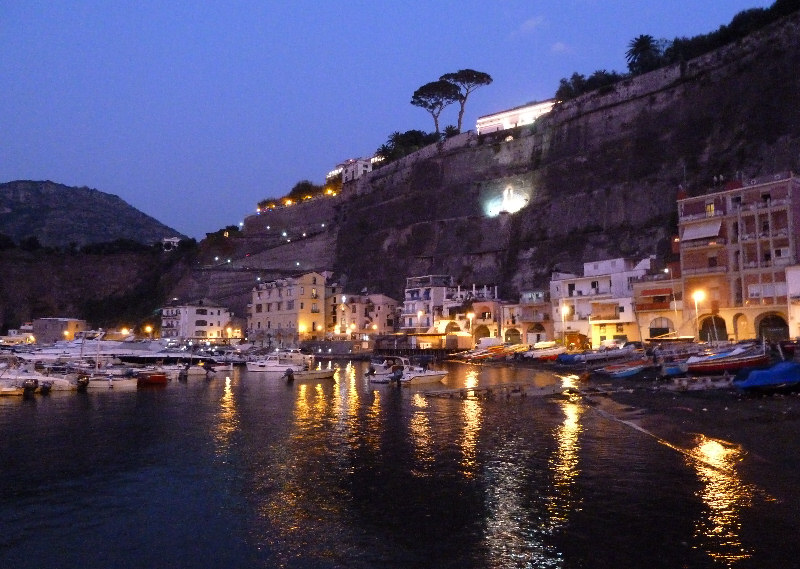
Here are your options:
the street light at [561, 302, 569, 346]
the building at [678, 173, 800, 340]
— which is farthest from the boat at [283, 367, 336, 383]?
the building at [678, 173, 800, 340]

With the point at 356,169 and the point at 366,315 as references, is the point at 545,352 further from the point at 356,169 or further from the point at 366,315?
the point at 356,169

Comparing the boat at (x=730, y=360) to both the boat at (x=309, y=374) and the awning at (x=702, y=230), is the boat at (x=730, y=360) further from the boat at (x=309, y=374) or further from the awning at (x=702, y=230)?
the boat at (x=309, y=374)

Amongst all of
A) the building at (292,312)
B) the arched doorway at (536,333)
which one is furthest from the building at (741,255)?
the building at (292,312)

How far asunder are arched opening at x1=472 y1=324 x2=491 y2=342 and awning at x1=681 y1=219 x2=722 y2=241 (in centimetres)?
2603

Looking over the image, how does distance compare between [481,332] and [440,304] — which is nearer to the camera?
[481,332]

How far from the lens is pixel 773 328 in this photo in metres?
41.6

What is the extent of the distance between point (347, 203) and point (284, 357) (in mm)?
45566

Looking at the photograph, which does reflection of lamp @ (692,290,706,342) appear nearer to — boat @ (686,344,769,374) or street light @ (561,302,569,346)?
street light @ (561,302,569,346)

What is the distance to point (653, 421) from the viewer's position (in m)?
20.9

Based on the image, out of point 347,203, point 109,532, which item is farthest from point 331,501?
point 347,203

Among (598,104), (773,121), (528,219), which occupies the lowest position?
(528,219)

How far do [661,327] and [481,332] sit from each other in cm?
2343

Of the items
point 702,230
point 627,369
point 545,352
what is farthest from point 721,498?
point 545,352

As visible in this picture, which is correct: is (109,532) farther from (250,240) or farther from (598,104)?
(250,240)
